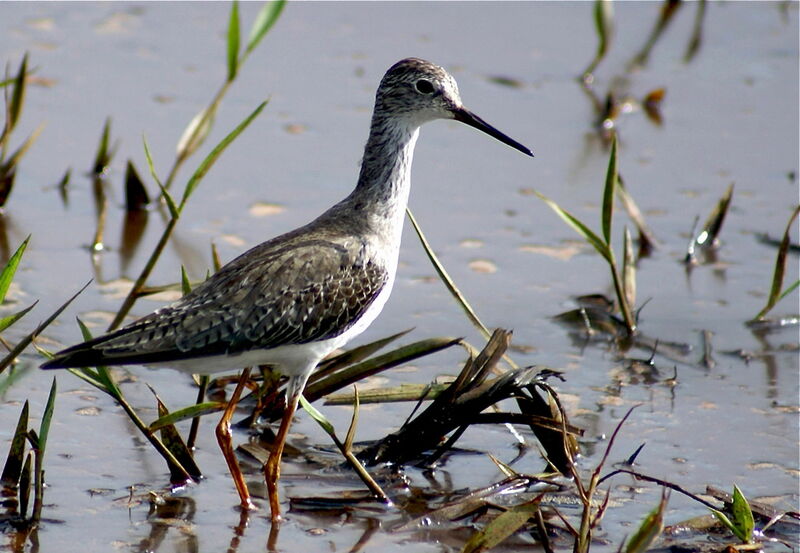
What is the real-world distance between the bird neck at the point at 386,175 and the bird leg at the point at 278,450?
36.4 inches

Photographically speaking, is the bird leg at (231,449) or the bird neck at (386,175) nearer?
the bird leg at (231,449)

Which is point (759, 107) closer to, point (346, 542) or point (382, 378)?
point (382, 378)

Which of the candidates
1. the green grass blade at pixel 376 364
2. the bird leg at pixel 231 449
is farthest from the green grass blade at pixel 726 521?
the bird leg at pixel 231 449

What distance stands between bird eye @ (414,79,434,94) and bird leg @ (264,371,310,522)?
1685 millimetres

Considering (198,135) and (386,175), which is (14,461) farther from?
(198,135)

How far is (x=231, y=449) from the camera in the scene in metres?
6.01

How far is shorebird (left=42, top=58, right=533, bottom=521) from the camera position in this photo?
5691 millimetres

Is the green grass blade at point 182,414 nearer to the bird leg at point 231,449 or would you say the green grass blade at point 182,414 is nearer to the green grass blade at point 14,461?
the bird leg at point 231,449

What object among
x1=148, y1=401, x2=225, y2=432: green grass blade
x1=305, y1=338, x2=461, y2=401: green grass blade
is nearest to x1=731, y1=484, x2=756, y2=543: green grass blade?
x1=305, y1=338, x2=461, y2=401: green grass blade

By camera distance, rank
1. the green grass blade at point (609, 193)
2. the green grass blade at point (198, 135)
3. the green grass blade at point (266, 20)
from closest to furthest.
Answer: the green grass blade at point (266, 20) < the green grass blade at point (609, 193) < the green grass blade at point (198, 135)

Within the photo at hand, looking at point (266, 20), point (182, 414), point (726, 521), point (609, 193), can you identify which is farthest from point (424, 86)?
point (726, 521)

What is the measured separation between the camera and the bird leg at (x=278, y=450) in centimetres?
578

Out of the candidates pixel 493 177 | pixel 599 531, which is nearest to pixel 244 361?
pixel 599 531

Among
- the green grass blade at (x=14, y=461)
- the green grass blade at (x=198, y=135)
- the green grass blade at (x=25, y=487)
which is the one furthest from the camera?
the green grass blade at (x=198, y=135)
